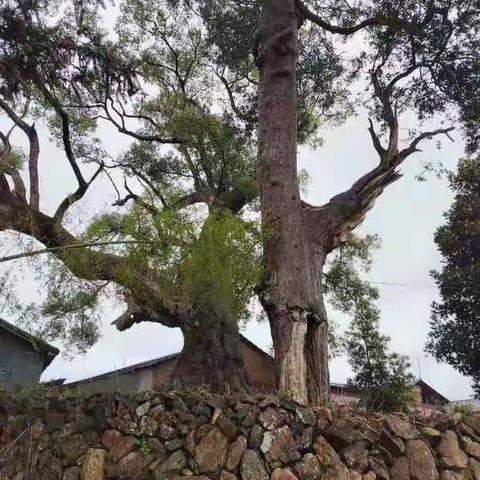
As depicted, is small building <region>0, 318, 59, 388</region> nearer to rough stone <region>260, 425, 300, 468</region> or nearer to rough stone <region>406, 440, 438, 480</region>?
rough stone <region>260, 425, 300, 468</region>

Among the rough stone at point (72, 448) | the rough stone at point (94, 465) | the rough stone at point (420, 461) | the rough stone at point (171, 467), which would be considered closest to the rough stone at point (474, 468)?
the rough stone at point (420, 461)

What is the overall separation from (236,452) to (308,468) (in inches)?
28.9

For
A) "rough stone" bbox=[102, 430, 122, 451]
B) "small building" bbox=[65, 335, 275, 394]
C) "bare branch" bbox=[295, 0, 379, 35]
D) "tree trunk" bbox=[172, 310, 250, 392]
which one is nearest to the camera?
"rough stone" bbox=[102, 430, 122, 451]

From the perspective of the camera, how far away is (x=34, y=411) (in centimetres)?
659

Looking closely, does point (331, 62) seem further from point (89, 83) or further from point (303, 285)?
point (303, 285)

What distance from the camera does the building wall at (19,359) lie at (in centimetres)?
1346

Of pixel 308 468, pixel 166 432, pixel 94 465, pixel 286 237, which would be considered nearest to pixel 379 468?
pixel 308 468

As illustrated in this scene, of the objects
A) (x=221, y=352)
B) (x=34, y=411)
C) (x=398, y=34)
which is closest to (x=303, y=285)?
(x=221, y=352)

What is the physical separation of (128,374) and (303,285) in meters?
9.38

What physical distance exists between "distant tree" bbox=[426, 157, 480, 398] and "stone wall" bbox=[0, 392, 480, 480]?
7.26m

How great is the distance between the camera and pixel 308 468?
5.41 m

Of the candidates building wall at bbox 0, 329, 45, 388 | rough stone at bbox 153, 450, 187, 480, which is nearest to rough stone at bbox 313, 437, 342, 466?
rough stone at bbox 153, 450, 187, 480

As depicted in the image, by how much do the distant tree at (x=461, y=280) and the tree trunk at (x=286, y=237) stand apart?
624 cm

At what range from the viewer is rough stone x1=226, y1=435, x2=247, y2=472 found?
5430mm
